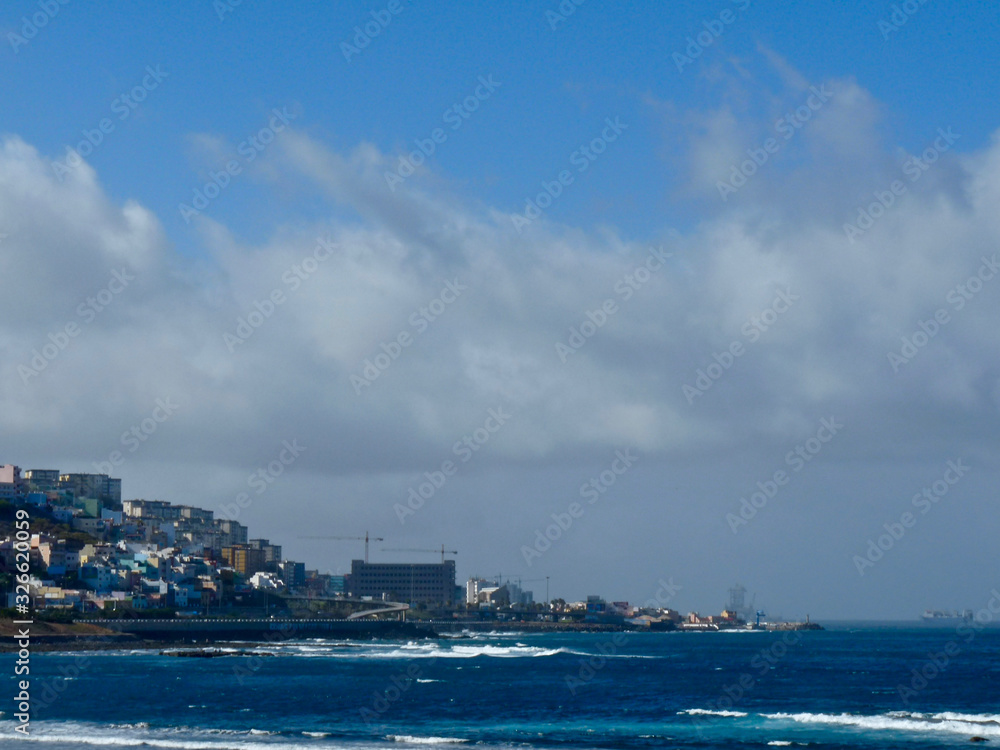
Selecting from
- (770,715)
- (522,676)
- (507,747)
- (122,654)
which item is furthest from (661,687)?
(122,654)

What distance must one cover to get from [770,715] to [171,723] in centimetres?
2725

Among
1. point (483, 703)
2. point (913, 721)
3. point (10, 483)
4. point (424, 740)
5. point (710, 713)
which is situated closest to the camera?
point (424, 740)

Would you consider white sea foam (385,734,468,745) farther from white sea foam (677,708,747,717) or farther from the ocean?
white sea foam (677,708,747,717)

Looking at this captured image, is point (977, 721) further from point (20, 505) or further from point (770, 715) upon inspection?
point (20, 505)

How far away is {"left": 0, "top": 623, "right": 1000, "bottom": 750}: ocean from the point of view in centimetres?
4484

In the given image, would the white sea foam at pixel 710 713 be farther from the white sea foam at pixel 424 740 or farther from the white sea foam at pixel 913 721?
the white sea foam at pixel 424 740

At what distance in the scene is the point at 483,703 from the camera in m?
58.6

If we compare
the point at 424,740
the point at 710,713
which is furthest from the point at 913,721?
the point at 424,740

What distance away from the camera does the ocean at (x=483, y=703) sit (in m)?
44.8

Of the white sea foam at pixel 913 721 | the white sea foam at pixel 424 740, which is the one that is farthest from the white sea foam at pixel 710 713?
the white sea foam at pixel 424 740

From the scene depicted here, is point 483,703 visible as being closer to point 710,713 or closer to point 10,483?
point 710,713

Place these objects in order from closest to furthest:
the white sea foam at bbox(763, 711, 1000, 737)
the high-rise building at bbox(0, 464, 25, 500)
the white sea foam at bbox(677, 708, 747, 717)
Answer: the white sea foam at bbox(763, 711, 1000, 737) < the white sea foam at bbox(677, 708, 747, 717) < the high-rise building at bbox(0, 464, 25, 500)

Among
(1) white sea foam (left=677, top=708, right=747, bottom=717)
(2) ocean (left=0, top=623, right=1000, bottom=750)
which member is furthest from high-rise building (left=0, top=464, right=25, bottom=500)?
(1) white sea foam (left=677, top=708, right=747, bottom=717)

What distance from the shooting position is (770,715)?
177 feet
